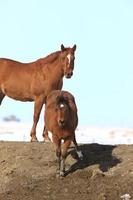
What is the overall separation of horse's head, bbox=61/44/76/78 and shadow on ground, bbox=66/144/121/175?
5.66 ft

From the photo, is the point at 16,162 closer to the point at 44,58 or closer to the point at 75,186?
the point at 75,186

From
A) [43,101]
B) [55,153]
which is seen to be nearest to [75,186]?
[55,153]

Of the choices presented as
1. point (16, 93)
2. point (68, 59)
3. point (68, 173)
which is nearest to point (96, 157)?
point (68, 173)

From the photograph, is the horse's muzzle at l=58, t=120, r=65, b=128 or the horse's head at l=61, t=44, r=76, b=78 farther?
the horse's head at l=61, t=44, r=76, b=78

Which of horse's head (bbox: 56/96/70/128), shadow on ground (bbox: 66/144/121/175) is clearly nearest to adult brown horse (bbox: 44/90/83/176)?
horse's head (bbox: 56/96/70/128)

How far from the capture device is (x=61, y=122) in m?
14.4

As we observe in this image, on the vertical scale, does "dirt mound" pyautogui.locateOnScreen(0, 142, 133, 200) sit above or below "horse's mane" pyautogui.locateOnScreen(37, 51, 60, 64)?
below

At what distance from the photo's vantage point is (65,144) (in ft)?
48.8

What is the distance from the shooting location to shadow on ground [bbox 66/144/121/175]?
15.5 m

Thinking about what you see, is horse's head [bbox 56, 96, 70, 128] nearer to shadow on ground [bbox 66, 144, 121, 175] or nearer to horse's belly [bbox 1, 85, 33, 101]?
shadow on ground [bbox 66, 144, 121, 175]

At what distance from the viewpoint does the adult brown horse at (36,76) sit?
56.1 ft

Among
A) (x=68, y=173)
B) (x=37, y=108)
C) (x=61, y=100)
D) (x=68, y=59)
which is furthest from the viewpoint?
(x=37, y=108)

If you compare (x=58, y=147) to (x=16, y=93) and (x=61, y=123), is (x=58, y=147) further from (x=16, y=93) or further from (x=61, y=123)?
(x=16, y=93)

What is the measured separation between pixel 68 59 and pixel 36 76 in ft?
4.22
